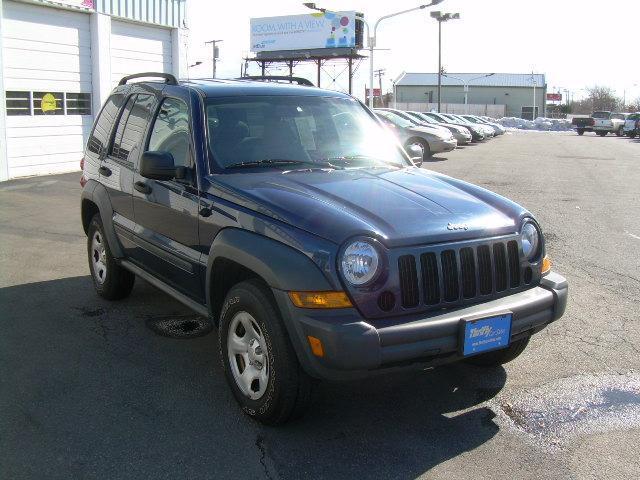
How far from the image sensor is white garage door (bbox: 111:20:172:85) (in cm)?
1644

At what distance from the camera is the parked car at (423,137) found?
70.3ft

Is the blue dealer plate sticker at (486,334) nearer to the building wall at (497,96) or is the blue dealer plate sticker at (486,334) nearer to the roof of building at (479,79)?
the roof of building at (479,79)

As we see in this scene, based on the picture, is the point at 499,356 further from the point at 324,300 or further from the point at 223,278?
the point at 223,278

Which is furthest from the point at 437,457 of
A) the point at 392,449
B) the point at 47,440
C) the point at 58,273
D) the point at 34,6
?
the point at 34,6

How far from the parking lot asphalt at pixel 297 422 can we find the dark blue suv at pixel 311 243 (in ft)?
1.01

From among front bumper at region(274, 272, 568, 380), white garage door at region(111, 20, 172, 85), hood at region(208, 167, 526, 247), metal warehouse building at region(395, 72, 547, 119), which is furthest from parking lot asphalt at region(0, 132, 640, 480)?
metal warehouse building at region(395, 72, 547, 119)

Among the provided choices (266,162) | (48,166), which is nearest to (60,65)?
(48,166)

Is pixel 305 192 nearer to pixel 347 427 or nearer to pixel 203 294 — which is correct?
pixel 203 294

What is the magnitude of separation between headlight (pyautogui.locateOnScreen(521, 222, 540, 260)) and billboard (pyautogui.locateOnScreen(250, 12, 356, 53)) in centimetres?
4213

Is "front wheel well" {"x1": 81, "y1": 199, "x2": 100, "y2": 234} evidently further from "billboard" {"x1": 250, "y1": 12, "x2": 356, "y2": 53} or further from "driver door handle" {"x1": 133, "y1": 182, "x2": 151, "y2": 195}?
"billboard" {"x1": 250, "y1": 12, "x2": 356, "y2": 53}

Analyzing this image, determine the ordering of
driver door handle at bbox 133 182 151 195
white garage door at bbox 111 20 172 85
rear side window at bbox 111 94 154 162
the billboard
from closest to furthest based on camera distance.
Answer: driver door handle at bbox 133 182 151 195 → rear side window at bbox 111 94 154 162 → white garage door at bbox 111 20 172 85 → the billboard

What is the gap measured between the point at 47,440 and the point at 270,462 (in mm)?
1210

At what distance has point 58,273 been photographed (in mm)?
6812

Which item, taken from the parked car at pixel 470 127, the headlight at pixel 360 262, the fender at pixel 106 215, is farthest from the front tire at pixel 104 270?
the parked car at pixel 470 127
